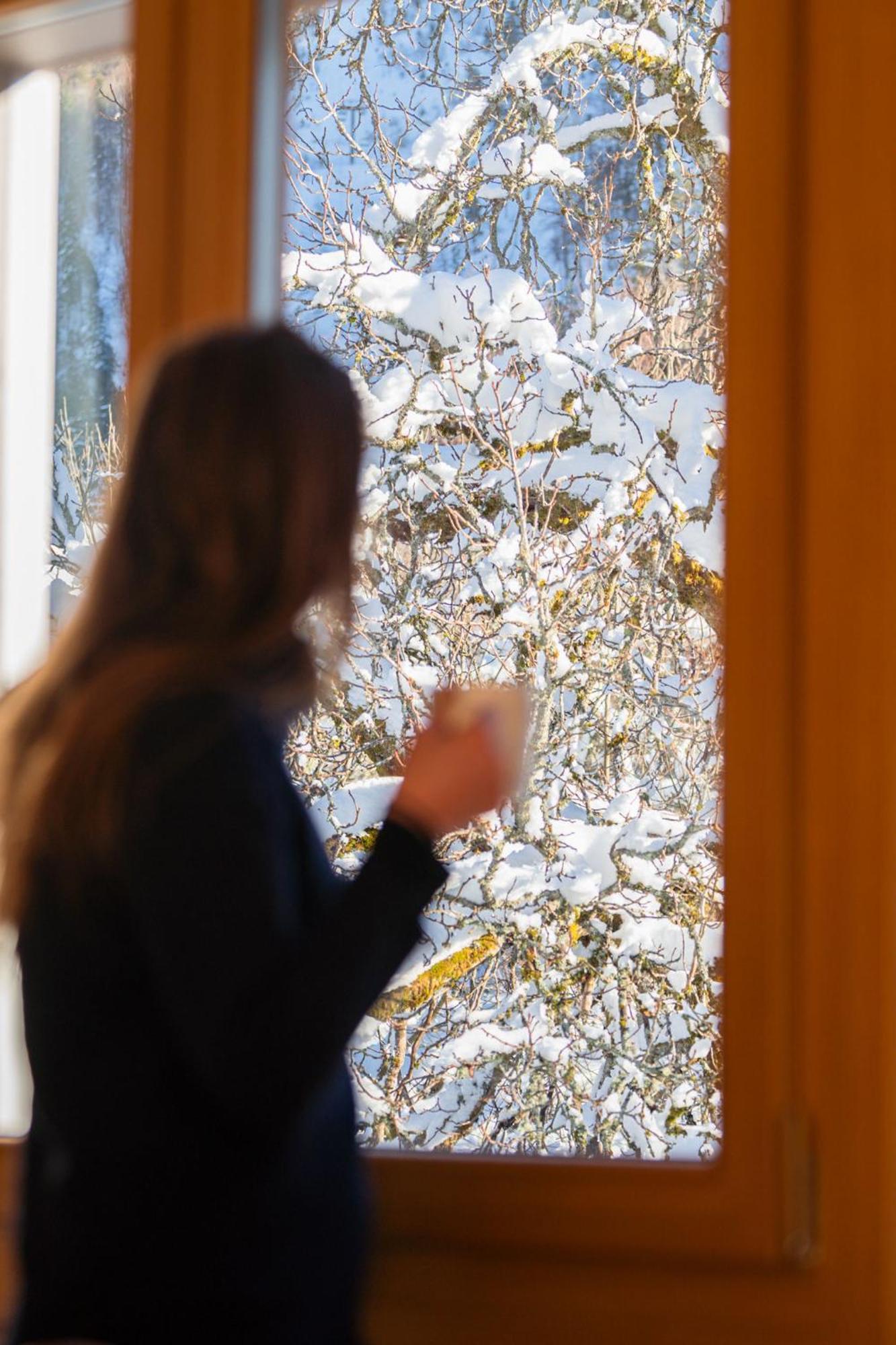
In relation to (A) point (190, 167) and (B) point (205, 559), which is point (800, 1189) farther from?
(A) point (190, 167)

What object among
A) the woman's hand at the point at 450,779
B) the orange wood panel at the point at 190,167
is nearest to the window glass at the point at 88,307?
the orange wood panel at the point at 190,167

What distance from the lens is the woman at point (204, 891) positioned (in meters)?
0.80

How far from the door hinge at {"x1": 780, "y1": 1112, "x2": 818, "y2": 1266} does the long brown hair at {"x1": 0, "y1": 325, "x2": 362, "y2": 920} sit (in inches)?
20.0

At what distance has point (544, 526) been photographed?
1.23m

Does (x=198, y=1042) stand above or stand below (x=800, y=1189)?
above

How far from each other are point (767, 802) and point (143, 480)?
0.54 m

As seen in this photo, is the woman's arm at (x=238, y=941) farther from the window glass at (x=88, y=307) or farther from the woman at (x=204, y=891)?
the window glass at (x=88, y=307)

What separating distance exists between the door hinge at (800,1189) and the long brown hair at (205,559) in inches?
20.0

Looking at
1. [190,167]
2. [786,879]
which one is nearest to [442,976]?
[786,879]

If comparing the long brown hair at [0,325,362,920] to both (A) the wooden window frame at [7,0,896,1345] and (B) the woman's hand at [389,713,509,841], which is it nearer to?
(B) the woman's hand at [389,713,509,841]

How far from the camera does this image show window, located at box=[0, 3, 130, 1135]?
146 centimetres

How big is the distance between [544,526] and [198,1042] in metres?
0.61

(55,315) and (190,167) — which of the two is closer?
(190,167)

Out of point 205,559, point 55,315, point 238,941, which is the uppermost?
point 55,315
